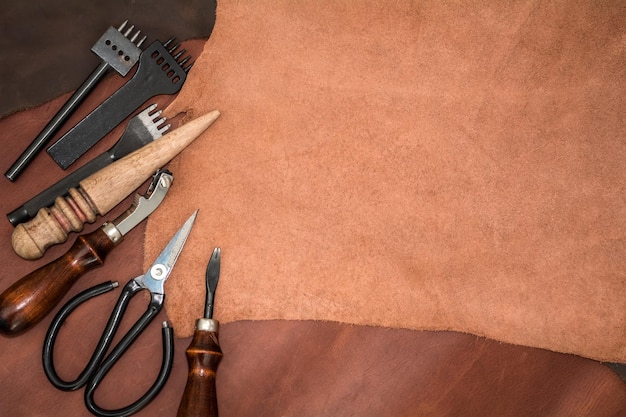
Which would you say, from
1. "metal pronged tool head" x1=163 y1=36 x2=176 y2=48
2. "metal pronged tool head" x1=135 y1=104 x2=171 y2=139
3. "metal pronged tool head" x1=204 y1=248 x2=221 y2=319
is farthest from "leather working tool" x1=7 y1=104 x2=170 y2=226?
"metal pronged tool head" x1=204 y1=248 x2=221 y2=319

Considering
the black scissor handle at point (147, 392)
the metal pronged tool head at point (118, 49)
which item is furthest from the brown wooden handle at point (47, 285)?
the metal pronged tool head at point (118, 49)

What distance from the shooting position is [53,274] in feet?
2.71

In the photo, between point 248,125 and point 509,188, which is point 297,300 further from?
point 509,188

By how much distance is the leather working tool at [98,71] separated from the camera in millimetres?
880

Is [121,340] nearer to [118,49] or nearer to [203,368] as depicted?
[203,368]

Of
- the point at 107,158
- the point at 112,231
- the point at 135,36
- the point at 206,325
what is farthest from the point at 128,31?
the point at 206,325

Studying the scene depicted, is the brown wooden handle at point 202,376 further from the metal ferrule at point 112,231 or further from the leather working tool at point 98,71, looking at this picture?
the leather working tool at point 98,71

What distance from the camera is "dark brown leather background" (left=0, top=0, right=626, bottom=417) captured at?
0.88 meters

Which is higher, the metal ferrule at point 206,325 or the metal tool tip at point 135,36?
the metal tool tip at point 135,36

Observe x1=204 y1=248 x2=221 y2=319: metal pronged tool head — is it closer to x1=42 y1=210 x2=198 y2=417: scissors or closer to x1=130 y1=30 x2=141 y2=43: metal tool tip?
x1=42 y1=210 x2=198 y2=417: scissors

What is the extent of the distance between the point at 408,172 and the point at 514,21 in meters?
0.34

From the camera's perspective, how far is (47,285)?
823 millimetres

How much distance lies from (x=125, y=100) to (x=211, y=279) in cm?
33

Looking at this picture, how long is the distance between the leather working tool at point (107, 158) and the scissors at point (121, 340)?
15 cm
